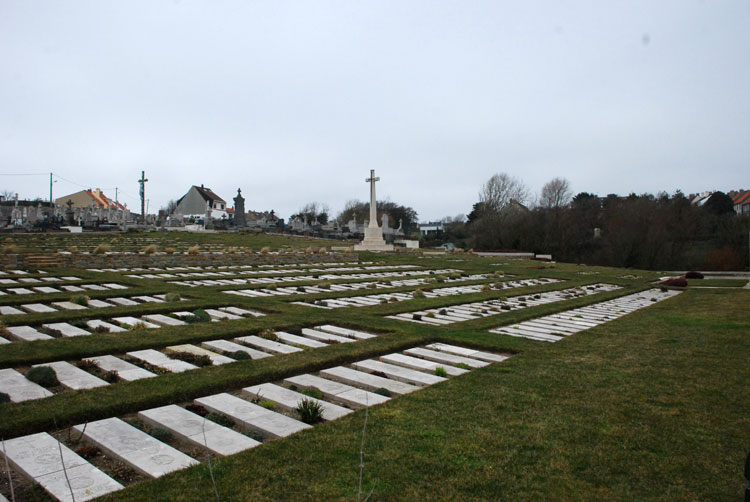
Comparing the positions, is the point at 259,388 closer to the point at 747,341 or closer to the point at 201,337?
the point at 201,337

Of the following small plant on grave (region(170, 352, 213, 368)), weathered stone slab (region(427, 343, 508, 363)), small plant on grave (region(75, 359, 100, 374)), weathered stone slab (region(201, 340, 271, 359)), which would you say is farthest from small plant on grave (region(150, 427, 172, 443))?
weathered stone slab (region(427, 343, 508, 363))

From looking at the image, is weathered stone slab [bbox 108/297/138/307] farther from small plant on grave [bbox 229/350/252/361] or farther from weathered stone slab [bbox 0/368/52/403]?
weathered stone slab [bbox 0/368/52/403]

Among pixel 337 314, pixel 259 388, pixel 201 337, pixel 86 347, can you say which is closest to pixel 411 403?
pixel 259 388

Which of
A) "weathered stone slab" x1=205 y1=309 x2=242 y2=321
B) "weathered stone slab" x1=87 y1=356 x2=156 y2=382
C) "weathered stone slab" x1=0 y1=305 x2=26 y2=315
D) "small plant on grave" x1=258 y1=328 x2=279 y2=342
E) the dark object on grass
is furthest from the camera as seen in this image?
the dark object on grass

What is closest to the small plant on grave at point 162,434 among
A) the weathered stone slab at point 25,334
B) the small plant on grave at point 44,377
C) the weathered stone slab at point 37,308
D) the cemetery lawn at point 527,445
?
the cemetery lawn at point 527,445

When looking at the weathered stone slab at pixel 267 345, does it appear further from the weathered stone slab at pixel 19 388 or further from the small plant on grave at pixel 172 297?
the small plant on grave at pixel 172 297

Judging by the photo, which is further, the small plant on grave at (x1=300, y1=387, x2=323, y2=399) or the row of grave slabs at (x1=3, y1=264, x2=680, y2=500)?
the small plant on grave at (x1=300, y1=387, x2=323, y2=399)

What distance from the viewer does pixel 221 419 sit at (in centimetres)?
404

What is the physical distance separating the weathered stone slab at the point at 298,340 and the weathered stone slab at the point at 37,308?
164 inches

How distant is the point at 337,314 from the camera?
930cm

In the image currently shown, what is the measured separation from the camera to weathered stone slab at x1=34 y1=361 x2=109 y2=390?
4754 millimetres

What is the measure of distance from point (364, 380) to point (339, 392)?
18.9 inches

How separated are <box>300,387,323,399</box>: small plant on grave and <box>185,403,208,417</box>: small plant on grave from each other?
3.09ft

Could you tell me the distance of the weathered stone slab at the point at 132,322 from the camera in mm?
7633
